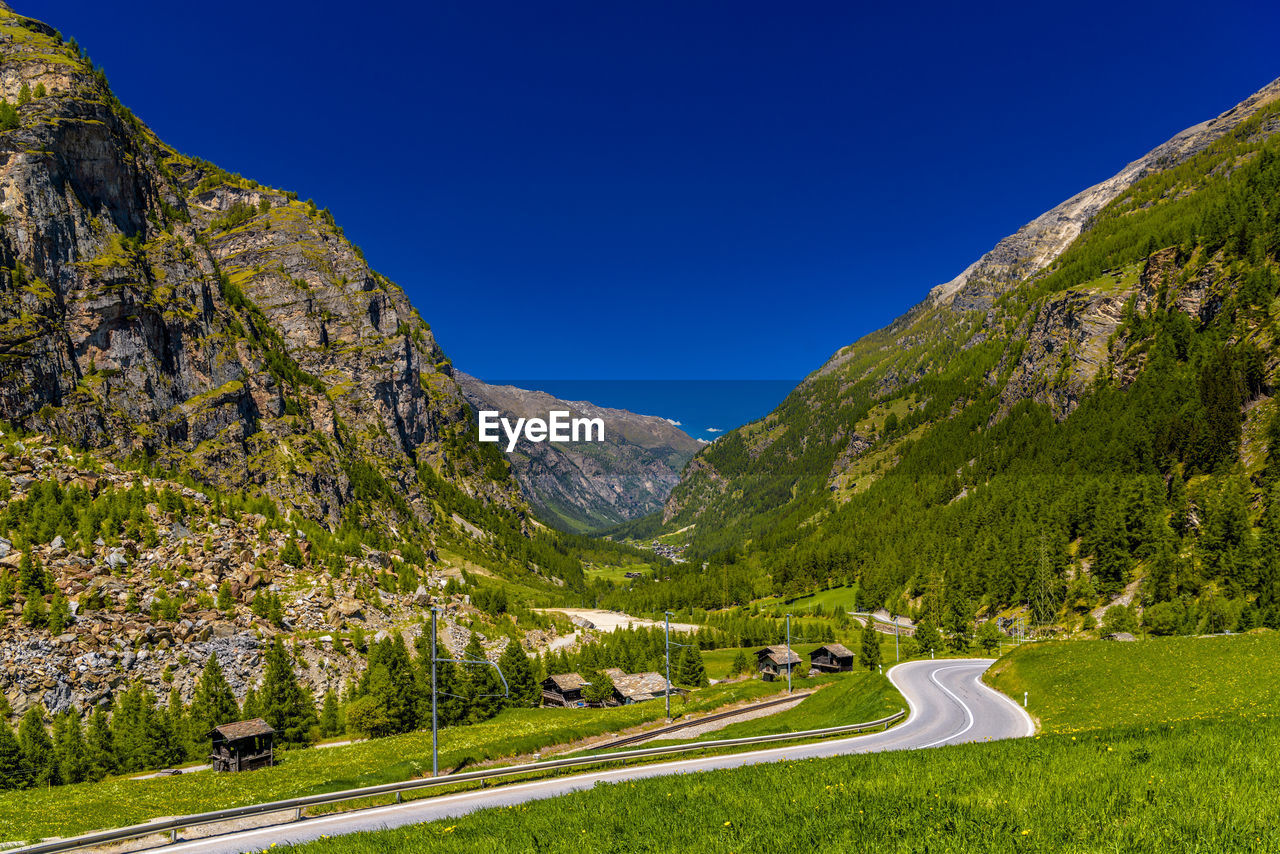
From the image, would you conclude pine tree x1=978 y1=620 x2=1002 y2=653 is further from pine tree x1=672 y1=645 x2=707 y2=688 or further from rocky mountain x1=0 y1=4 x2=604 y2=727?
rocky mountain x1=0 y1=4 x2=604 y2=727

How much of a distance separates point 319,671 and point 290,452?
10529 cm

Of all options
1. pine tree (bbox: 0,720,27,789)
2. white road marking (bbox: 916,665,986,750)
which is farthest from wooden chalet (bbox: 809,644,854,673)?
pine tree (bbox: 0,720,27,789)

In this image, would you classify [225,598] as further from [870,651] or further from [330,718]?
[870,651]

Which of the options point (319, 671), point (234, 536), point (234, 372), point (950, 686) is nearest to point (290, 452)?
point (234, 372)

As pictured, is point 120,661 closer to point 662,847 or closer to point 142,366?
point 662,847

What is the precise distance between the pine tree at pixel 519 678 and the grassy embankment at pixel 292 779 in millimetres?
11014

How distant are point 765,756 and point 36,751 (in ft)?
197

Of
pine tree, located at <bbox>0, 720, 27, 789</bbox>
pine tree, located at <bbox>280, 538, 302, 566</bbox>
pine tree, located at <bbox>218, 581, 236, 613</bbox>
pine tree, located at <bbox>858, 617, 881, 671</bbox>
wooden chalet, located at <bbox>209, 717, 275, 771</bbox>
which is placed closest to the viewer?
pine tree, located at <bbox>0, 720, 27, 789</bbox>

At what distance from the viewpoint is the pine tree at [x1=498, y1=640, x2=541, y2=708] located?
91.0m

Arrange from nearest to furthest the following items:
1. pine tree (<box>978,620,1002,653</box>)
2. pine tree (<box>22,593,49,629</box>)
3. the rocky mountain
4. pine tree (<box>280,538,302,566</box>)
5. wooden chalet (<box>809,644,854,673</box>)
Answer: pine tree (<box>22,593,49,629</box>) < the rocky mountain < pine tree (<box>280,538,302,566</box>) < pine tree (<box>978,620,1002,653</box>) < wooden chalet (<box>809,644,854,673</box>)

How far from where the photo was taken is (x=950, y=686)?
6775 centimetres

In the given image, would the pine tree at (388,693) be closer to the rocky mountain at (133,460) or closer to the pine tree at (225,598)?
the rocky mountain at (133,460)

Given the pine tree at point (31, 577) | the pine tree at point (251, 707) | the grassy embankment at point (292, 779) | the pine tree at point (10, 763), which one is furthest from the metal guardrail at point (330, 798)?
the pine tree at point (31, 577)

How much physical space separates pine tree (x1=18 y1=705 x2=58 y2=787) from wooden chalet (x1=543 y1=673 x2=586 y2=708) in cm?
5967
